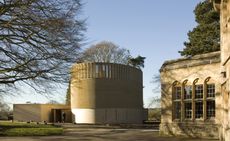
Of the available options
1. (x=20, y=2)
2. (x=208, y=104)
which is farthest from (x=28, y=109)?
(x=20, y=2)

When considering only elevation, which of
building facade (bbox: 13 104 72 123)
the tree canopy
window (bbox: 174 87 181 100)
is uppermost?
the tree canopy

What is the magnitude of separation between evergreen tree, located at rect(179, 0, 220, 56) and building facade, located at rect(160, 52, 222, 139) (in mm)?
17258

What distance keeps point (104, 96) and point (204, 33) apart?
707 inches

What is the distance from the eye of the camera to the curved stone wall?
5938cm

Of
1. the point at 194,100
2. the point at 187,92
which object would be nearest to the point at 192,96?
the point at 194,100

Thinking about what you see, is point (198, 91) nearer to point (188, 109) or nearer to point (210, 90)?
point (210, 90)

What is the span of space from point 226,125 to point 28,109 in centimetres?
5112

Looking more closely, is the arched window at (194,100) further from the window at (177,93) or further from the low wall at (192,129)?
the low wall at (192,129)

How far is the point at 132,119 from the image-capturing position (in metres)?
62.1

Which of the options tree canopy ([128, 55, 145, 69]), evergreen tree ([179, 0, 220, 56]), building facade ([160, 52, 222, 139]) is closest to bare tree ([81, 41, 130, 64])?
tree canopy ([128, 55, 145, 69])

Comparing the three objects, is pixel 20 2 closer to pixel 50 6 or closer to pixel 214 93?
pixel 50 6

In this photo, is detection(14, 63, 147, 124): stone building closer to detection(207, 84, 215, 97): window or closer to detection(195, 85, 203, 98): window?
detection(195, 85, 203, 98): window

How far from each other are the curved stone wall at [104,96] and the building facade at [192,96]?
98.4 feet

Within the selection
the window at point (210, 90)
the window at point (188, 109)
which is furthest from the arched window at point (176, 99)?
the window at point (210, 90)
